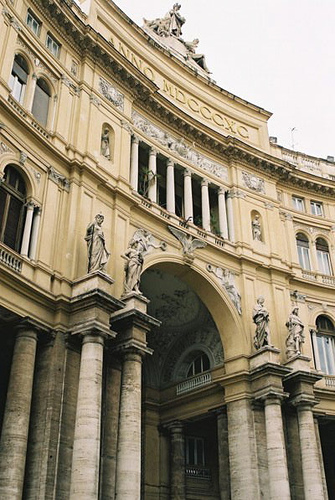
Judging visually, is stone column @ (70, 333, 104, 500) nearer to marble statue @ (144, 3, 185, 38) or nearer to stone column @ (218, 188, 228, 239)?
stone column @ (218, 188, 228, 239)

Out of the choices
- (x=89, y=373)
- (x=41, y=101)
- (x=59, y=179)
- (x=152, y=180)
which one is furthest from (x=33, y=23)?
(x=89, y=373)

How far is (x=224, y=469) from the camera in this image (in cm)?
2411

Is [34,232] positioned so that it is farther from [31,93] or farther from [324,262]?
[324,262]

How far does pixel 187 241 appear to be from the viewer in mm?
24922

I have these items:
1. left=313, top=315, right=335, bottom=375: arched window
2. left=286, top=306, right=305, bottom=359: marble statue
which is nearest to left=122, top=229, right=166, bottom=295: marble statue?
left=286, top=306, right=305, bottom=359: marble statue

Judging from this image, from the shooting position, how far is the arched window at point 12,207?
1833 centimetres

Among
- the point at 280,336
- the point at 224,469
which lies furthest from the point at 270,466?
the point at 280,336

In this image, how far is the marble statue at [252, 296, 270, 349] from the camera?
80.6ft

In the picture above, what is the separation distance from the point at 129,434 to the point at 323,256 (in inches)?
715

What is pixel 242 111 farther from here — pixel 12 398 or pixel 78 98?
pixel 12 398

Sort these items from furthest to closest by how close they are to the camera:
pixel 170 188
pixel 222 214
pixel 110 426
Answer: pixel 222 214 < pixel 170 188 < pixel 110 426

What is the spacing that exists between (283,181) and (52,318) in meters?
17.8

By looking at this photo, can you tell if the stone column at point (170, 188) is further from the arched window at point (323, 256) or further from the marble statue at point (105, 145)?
the arched window at point (323, 256)

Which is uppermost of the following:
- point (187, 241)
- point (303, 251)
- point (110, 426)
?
point (303, 251)
